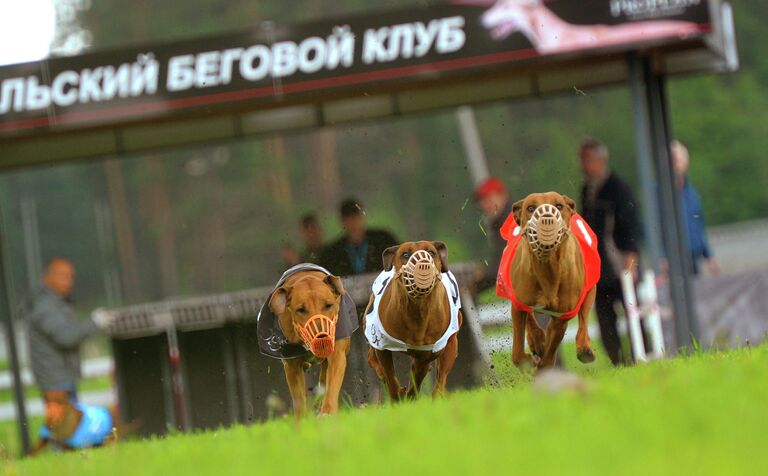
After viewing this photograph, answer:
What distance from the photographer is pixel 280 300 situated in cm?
700

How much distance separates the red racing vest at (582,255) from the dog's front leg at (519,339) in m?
0.06

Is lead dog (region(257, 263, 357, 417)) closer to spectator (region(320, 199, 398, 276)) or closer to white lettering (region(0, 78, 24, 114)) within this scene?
spectator (region(320, 199, 398, 276))

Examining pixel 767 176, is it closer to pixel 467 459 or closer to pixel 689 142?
pixel 689 142

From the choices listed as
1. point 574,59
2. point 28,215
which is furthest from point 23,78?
point 28,215

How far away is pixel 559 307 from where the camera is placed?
6.93 meters

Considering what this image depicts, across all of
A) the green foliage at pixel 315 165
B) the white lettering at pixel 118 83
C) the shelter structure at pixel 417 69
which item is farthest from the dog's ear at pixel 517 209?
the green foliage at pixel 315 165

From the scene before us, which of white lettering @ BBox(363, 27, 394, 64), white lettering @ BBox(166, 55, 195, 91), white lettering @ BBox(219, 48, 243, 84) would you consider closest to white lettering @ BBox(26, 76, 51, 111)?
white lettering @ BBox(166, 55, 195, 91)

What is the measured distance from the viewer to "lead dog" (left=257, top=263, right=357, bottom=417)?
22.5 ft

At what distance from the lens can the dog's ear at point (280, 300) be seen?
700 cm

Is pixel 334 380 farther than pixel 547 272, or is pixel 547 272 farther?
pixel 334 380

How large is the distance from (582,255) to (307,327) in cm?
145

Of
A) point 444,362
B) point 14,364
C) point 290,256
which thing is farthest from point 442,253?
point 14,364

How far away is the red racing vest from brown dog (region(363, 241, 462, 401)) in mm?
274

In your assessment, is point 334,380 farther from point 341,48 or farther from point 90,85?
point 90,85
